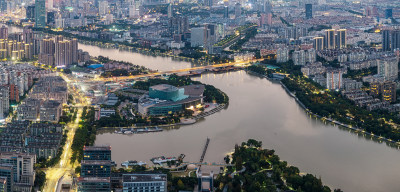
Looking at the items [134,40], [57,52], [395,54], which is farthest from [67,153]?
[134,40]

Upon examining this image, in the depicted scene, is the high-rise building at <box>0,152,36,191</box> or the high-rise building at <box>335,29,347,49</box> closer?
the high-rise building at <box>0,152,36,191</box>

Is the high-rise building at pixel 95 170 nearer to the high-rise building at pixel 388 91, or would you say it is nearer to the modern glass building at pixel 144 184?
the modern glass building at pixel 144 184

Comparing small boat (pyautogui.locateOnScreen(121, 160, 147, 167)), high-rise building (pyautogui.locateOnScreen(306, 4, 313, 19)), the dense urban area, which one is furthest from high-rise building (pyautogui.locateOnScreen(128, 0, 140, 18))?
small boat (pyautogui.locateOnScreen(121, 160, 147, 167))

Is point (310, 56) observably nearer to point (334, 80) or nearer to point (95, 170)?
point (334, 80)

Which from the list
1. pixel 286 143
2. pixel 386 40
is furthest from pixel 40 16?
pixel 286 143

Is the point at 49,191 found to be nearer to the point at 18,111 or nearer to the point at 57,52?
the point at 18,111

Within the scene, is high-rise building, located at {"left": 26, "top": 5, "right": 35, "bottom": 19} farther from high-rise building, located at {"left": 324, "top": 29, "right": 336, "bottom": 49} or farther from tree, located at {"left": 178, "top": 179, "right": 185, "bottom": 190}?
tree, located at {"left": 178, "top": 179, "right": 185, "bottom": 190}
